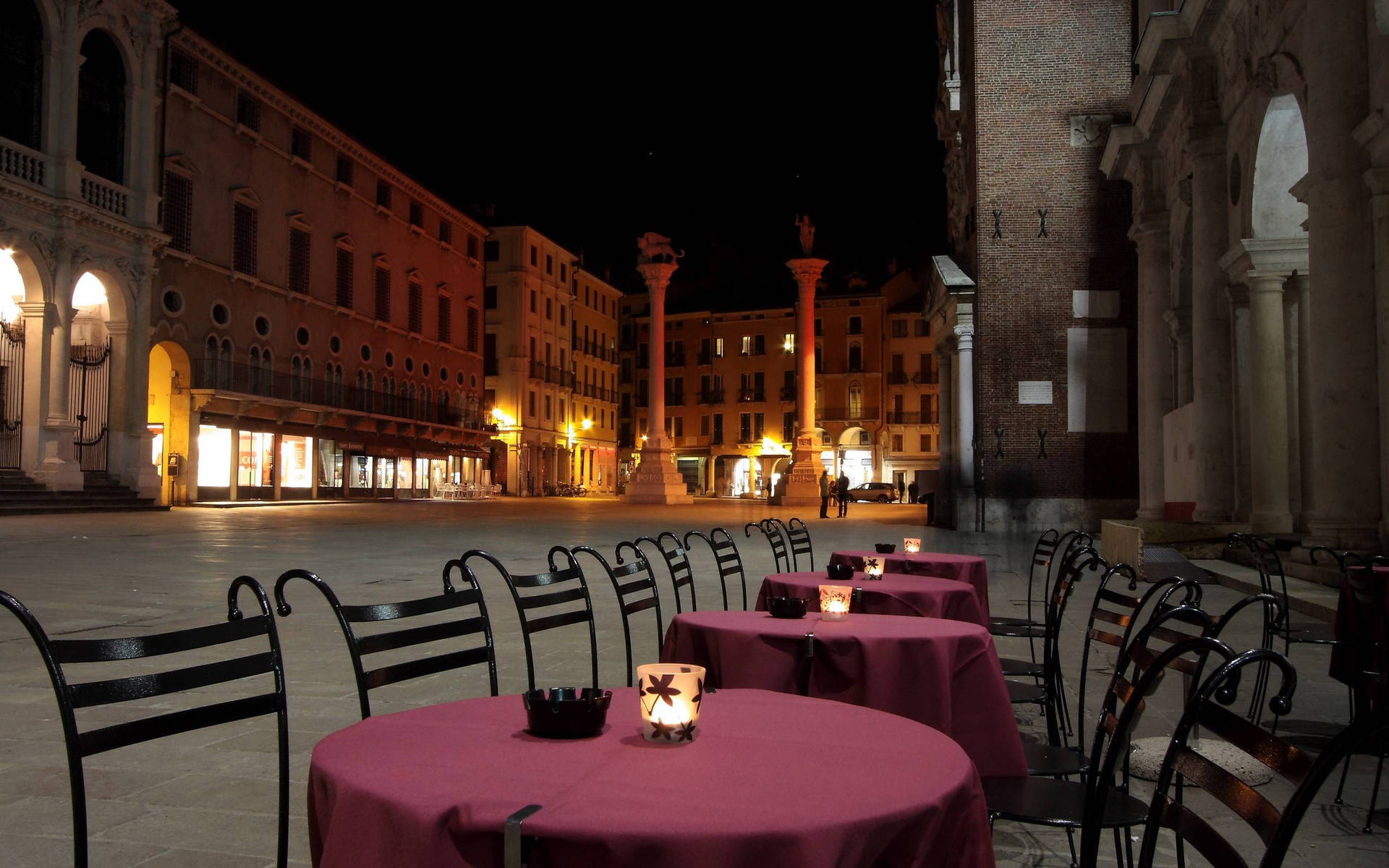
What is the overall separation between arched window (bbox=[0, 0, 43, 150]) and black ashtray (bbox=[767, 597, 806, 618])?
101ft

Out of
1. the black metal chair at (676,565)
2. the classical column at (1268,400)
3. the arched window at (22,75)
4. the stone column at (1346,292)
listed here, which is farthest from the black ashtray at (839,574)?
the arched window at (22,75)

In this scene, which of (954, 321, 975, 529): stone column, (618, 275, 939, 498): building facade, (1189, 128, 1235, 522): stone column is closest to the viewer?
(1189, 128, 1235, 522): stone column

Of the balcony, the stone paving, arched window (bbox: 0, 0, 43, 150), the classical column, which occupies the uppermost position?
arched window (bbox: 0, 0, 43, 150)

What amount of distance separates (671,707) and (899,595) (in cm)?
371

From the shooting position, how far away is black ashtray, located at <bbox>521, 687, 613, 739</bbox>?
2654 mm

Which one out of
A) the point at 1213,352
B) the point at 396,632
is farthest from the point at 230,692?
the point at 1213,352

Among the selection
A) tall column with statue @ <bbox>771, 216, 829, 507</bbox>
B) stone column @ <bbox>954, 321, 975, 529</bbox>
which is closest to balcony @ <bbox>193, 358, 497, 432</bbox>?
tall column with statue @ <bbox>771, 216, 829, 507</bbox>

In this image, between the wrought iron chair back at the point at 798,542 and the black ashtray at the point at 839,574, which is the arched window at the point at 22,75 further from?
the black ashtray at the point at 839,574

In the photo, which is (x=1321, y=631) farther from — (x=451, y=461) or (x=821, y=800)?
(x=451, y=461)

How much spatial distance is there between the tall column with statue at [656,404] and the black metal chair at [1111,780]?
44.9 metres

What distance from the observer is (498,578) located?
540 inches

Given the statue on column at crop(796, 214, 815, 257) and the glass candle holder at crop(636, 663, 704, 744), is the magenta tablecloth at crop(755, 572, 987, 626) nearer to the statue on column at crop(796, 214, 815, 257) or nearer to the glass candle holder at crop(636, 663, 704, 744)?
the glass candle holder at crop(636, 663, 704, 744)

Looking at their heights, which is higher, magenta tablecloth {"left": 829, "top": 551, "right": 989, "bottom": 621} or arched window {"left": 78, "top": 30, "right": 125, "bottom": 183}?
arched window {"left": 78, "top": 30, "right": 125, "bottom": 183}

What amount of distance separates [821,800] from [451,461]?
57748 mm
